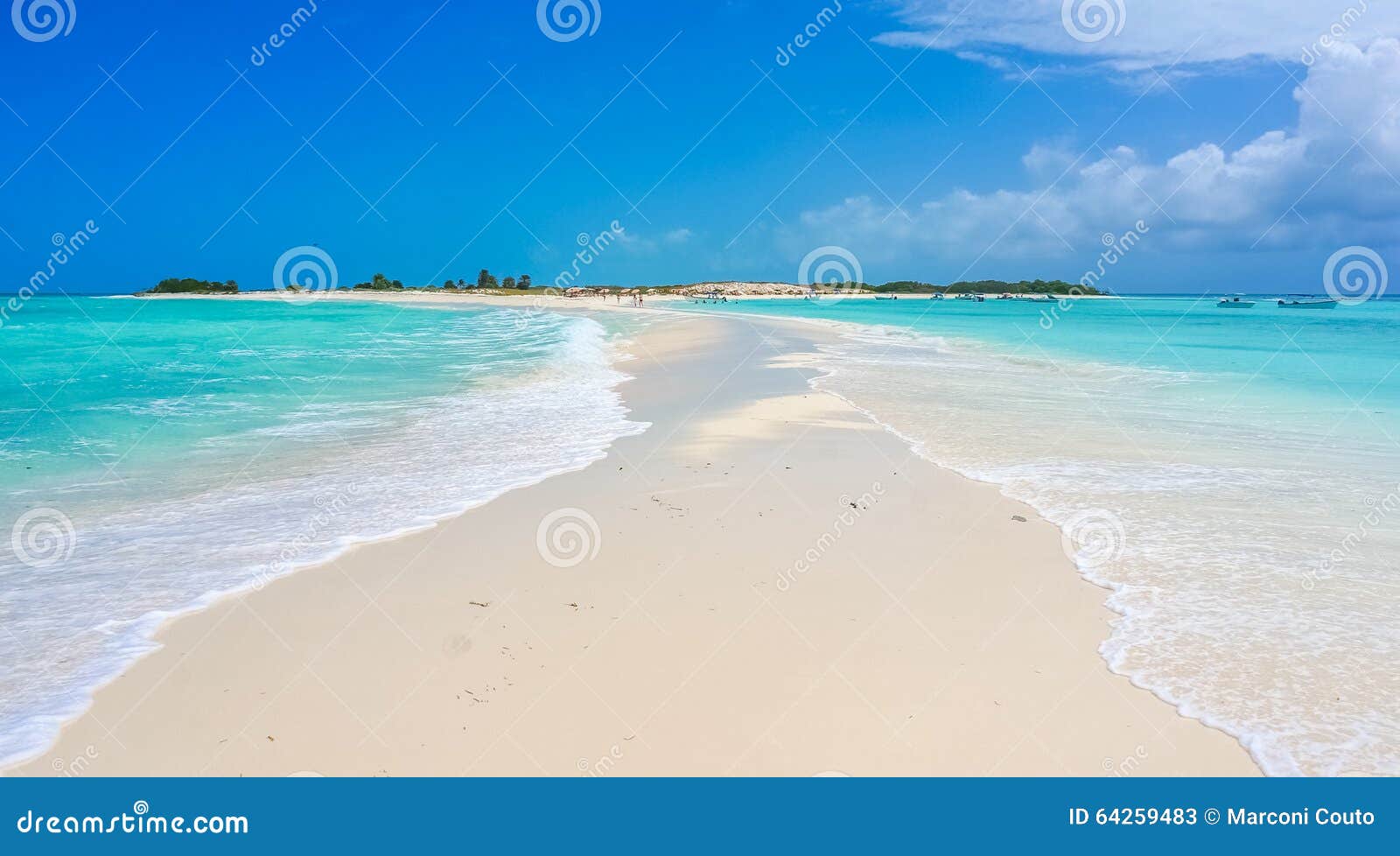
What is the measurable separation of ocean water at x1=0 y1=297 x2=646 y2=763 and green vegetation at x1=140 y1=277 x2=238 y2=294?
15991 cm

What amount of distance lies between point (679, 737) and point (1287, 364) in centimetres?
2849

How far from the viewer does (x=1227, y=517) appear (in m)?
7.34

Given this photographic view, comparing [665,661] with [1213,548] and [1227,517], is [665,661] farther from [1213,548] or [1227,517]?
[1227,517]

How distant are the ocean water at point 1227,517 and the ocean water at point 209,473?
5.65 m

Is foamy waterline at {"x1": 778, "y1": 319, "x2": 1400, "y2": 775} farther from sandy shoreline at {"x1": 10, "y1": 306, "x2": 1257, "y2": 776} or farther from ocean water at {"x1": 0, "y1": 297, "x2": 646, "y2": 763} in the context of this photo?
ocean water at {"x1": 0, "y1": 297, "x2": 646, "y2": 763}

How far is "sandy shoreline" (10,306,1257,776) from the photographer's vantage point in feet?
12.4

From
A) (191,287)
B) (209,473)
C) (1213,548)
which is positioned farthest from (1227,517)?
(191,287)

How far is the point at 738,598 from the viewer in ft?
17.7

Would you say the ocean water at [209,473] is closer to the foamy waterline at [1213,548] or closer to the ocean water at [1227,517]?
the foamy waterline at [1213,548]

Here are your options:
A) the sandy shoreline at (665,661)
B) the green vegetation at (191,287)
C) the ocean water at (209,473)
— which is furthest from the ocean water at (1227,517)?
the green vegetation at (191,287)

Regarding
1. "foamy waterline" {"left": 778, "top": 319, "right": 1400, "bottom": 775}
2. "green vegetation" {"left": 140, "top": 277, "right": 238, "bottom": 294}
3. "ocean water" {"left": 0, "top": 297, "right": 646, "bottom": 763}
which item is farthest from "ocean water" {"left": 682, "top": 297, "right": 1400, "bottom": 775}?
"green vegetation" {"left": 140, "top": 277, "right": 238, "bottom": 294}

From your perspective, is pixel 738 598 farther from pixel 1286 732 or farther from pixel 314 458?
pixel 314 458

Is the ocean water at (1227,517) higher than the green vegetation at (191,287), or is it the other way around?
the green vegetation at (191,287)

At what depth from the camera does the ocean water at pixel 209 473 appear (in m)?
5.26
